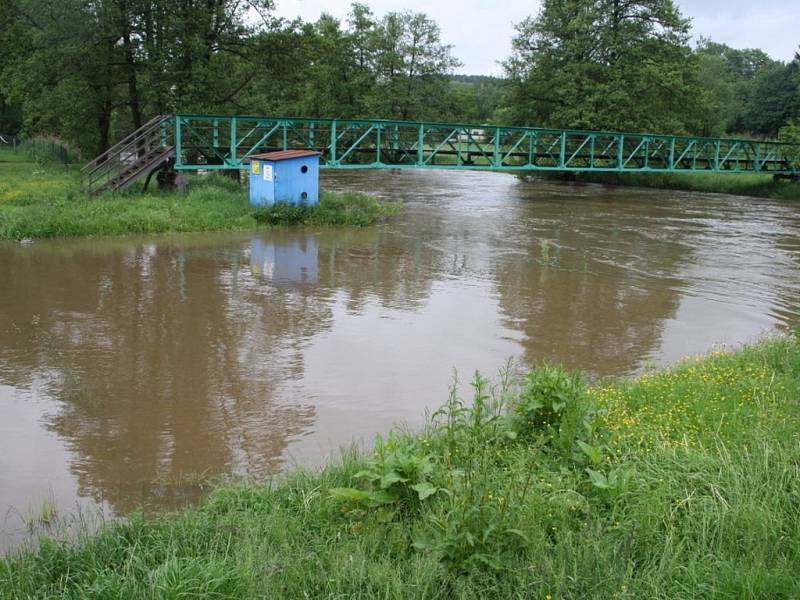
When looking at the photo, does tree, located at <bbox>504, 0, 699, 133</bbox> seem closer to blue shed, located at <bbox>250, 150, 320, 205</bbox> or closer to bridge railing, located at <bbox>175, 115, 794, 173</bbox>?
bridge railing, located at <bbox>175, 115, 794, 173</bbox>

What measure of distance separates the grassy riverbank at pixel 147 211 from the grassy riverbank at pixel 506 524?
15575 mm

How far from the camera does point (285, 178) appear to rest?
23047 millimetres

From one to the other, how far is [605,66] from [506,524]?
135 feet

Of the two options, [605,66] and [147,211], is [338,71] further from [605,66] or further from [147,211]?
[147,211]

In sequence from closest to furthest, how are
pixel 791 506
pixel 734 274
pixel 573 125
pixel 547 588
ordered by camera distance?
pixel 547 588 → pixel 791 506 → pixel 734 274 → pixel 573 125

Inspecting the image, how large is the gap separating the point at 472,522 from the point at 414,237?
17760 millimetres

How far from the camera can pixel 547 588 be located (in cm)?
442

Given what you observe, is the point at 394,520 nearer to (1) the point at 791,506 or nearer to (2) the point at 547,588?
(2) the point at 547,588

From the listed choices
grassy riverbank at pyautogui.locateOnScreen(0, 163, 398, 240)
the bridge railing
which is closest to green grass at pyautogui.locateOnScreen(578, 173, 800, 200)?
the bridge railing

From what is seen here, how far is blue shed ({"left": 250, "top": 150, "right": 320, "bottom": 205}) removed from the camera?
22.8 m

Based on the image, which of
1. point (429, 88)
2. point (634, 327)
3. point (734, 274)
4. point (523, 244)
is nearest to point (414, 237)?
point (523, 244)

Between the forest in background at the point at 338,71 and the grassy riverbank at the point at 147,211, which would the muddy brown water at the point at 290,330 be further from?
the forest in background at the point at 338,71

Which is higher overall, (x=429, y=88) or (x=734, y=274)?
(x=429, y=88)

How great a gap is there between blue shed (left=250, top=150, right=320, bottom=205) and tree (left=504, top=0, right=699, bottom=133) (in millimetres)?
21218
